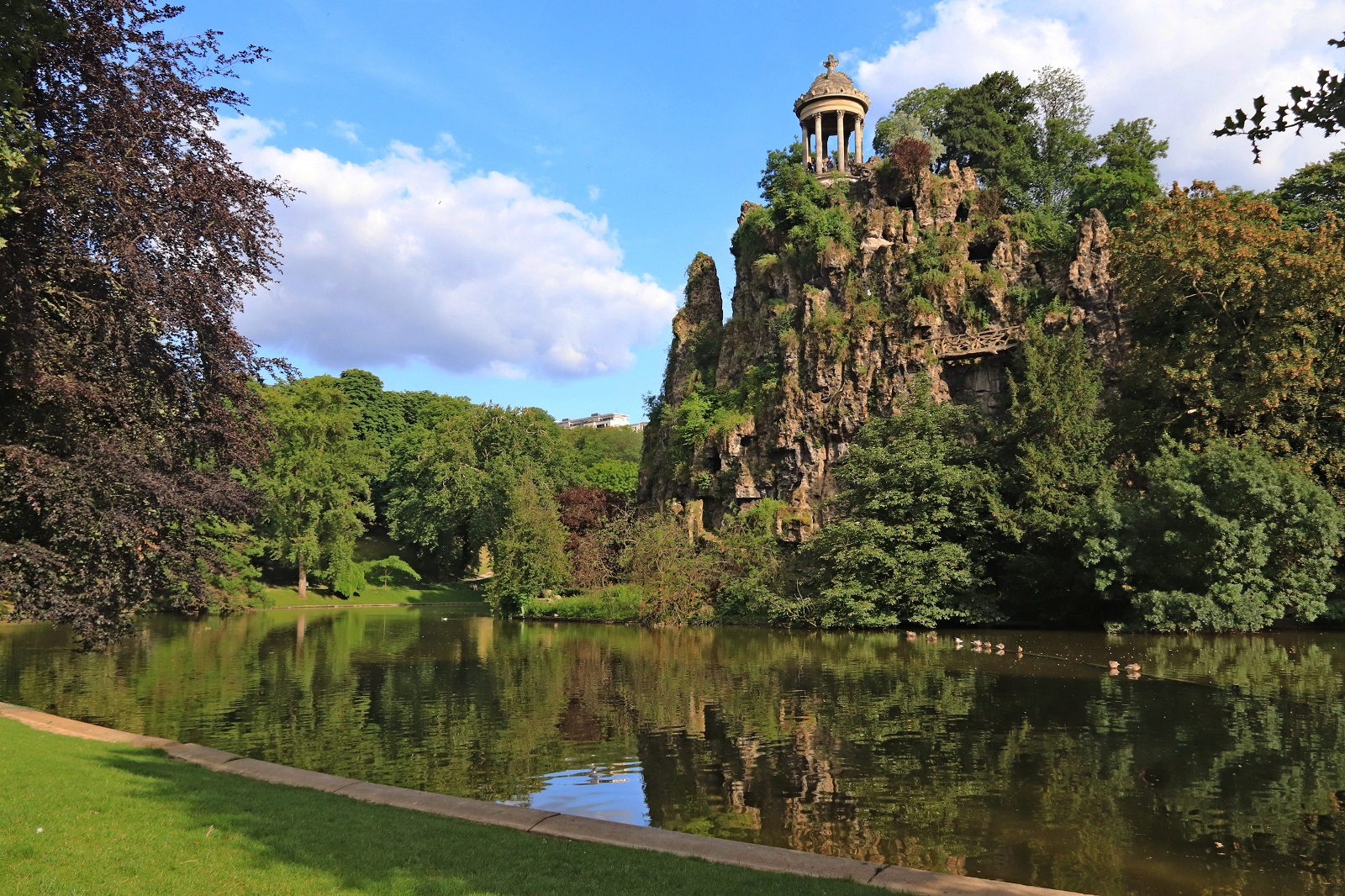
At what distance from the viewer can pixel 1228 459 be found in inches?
1032

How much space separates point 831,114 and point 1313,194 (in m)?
25.1

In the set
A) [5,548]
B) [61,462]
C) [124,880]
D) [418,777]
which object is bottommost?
[418,777]

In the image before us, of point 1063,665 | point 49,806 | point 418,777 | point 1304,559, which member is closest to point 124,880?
point 49,806

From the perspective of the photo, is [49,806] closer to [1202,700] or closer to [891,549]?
[1202,700]

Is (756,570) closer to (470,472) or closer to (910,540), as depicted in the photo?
(910,540)

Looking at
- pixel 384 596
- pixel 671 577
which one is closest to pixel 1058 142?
pixel 671 577

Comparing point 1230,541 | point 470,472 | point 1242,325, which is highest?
point 1242,325

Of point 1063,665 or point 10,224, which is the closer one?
point 10,224

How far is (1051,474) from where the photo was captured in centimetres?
3109

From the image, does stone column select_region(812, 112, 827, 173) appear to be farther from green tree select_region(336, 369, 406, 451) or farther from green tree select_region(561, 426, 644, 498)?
green tree select_region(336, 369, 406, 451)

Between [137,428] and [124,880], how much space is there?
9.81 meters

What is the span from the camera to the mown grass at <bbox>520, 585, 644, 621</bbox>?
3903cm

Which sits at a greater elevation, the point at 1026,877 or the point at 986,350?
the point at 986,350

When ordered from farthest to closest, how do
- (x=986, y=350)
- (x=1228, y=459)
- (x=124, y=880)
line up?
Result: (x=986, y=350) < (x=1228, y=459) < (x=124, y=880)
